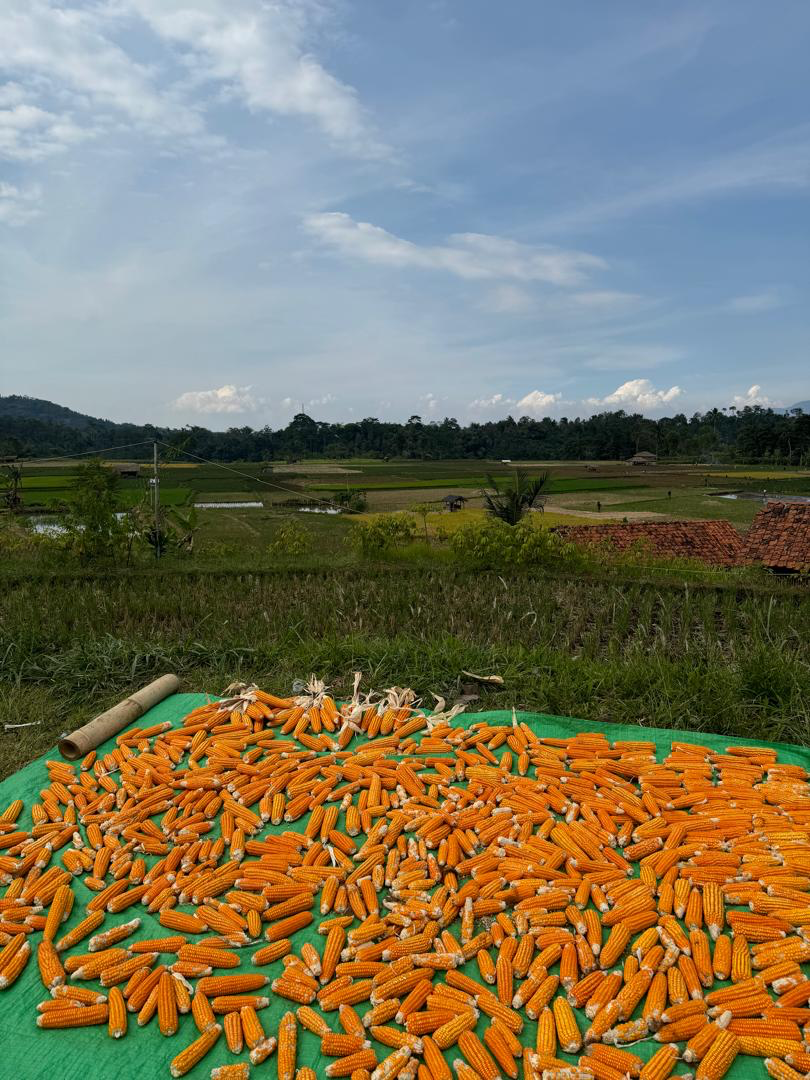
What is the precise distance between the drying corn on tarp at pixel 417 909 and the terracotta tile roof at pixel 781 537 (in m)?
Answer: 12.5

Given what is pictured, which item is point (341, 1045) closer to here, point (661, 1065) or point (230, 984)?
point (230, 984)

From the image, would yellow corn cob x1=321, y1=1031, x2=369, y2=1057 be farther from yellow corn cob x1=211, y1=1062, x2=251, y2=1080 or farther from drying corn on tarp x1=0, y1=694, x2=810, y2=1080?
yellow corn cob x1=211, y1=1062, x2=251, y2=1080

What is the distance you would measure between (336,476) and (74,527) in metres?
47.0

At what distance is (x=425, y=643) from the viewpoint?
5965 millimetres

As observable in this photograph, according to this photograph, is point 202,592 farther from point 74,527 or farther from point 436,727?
point 436,727

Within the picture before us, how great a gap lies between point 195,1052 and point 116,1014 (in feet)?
1.08

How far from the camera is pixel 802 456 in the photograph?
229 ft

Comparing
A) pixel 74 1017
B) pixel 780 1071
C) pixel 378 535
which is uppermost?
pixel 378 535

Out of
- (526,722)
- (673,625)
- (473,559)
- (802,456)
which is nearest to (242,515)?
(473,559)

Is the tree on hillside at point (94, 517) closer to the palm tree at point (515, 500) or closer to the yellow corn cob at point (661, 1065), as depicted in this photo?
the palm tree at point (515, 500)

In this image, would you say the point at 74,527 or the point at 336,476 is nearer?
the point at 74,527

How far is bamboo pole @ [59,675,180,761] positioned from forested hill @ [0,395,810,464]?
6755 cm

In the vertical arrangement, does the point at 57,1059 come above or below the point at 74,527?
below

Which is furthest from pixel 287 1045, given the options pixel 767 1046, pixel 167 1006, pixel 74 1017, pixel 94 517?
A: pixel 94 517
